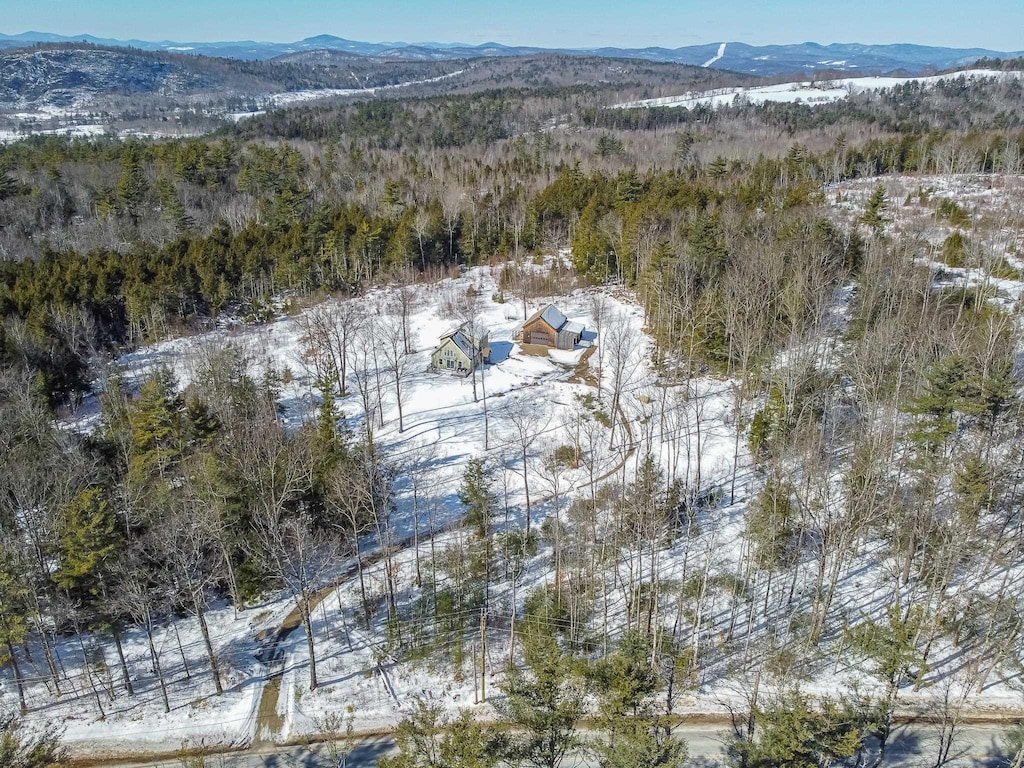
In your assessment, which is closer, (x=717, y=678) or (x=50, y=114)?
(x=717, y=678)

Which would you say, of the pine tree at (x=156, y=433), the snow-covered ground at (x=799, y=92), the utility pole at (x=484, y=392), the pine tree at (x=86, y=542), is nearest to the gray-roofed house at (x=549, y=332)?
the utility pole at (x=484, y=392)

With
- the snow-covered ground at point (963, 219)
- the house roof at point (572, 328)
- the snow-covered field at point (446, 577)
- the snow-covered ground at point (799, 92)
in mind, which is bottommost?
the snow-covered field at point (446, 577)

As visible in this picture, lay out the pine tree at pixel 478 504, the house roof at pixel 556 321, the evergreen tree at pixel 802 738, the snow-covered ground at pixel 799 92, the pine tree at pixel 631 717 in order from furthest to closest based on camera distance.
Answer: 1. the snow-covered ground at pixel 799 92
2. the house roof at pixel 556 321
3. the pine tree at pixel 478 504
4. the evergreen tree at pixel 802 738
5. the pine tree at pixel 631 717

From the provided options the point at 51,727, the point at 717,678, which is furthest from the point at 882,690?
the point at 51,727

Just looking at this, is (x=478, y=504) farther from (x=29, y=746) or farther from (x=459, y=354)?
(x=459, y=354)

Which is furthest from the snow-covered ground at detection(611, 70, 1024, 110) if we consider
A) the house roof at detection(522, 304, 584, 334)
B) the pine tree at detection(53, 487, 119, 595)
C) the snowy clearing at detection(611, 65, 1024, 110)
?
the pine tree at detection(53, 487, 119, 595)

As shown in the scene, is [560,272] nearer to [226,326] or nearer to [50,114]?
[226,326]

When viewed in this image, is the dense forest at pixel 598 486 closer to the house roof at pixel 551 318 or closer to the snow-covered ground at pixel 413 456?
the snow-covered ground at pixel 413 456
